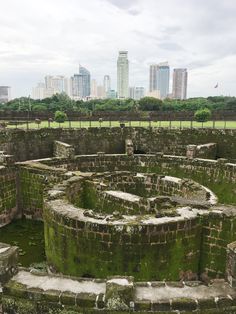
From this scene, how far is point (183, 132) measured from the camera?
23.6 metres

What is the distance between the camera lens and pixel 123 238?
8.61 m

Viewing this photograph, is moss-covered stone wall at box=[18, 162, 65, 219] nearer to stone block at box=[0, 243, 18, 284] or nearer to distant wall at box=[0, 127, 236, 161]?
distant wall at box=[0, 127, 236, 161]

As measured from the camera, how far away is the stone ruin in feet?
18.6

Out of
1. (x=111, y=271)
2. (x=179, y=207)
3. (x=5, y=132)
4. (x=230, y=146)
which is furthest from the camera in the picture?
(x=230, y=146)

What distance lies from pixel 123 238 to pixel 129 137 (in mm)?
15834

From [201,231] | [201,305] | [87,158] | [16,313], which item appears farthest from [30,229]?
[201,305]

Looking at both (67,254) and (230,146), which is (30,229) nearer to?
(67,254)

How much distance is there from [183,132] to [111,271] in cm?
1630

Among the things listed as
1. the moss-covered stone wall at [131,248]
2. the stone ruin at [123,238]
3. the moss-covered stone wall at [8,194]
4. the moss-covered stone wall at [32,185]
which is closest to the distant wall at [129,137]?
the stone ruin at [123,238]

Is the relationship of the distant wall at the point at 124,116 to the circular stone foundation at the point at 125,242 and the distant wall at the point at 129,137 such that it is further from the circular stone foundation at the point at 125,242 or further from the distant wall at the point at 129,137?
the circular stone foundation at the point at 125,242

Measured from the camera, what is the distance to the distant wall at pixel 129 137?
900 inches

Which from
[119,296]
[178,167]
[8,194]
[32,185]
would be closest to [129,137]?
[178,167]

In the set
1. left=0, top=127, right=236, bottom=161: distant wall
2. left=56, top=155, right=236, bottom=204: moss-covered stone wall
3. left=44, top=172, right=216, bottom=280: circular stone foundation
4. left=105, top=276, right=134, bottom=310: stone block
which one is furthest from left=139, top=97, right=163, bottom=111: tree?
left=105, top=276, right=134, bottom=310: stone block

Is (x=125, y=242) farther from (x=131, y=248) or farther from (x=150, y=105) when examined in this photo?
(x=150, y=105)
